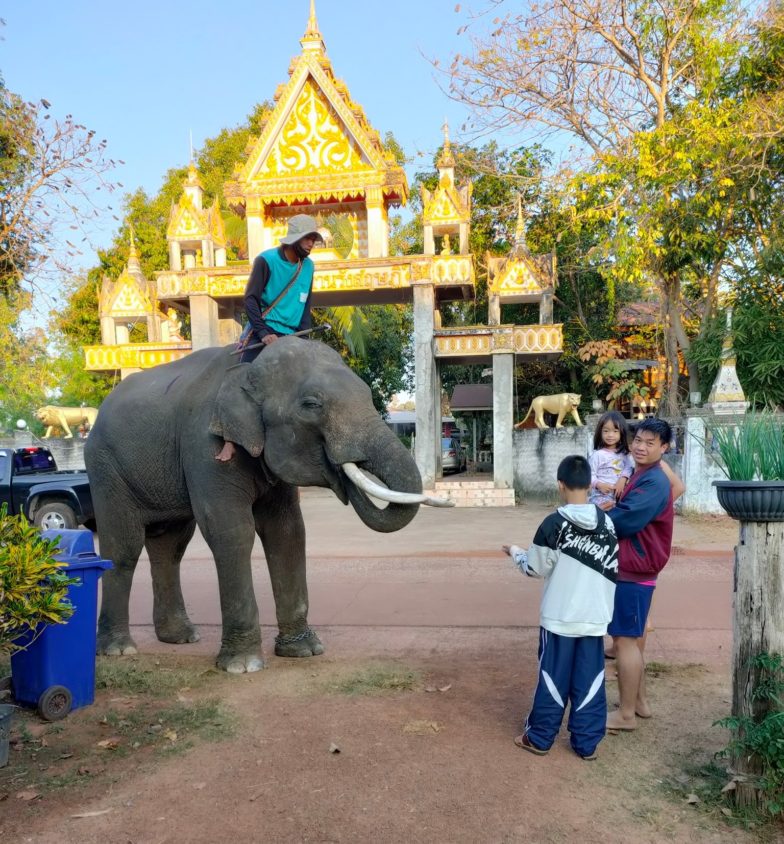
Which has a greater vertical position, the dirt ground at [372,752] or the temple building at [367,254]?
the temple building at [367,254]

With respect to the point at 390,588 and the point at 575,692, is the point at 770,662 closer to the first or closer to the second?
the point at 575,692

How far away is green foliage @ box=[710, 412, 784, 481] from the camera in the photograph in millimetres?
2805

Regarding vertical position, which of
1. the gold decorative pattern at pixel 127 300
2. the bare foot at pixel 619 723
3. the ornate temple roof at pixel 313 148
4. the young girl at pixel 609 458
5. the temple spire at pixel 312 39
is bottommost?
the bare foot at pixel 619 723

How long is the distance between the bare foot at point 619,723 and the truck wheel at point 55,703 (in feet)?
9.22

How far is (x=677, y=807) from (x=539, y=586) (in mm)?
4150

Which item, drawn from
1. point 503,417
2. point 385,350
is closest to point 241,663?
point 503,417

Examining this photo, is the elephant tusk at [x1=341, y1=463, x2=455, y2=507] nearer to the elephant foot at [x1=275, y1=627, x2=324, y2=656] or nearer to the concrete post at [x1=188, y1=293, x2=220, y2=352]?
the elephant foot at [x1=275, y1=627, x2=324, y2=656]

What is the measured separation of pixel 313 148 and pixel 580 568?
499 inches

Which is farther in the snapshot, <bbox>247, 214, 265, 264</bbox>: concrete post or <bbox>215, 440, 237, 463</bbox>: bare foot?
<bbox>247, 214, 265, 264</bbox>: concrete post

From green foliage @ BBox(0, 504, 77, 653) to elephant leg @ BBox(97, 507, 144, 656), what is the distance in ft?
4.72

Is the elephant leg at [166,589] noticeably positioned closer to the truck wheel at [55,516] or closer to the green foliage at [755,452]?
the green foliage at [755,452]

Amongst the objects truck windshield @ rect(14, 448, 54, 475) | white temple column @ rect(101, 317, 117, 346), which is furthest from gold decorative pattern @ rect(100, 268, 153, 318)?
truck windshield @ rect(14, 448, 54, 475)

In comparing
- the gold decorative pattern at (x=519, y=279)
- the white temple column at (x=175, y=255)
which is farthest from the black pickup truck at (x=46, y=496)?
the gold decorative pattern at (x=519, y=279)

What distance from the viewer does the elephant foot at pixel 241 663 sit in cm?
448
